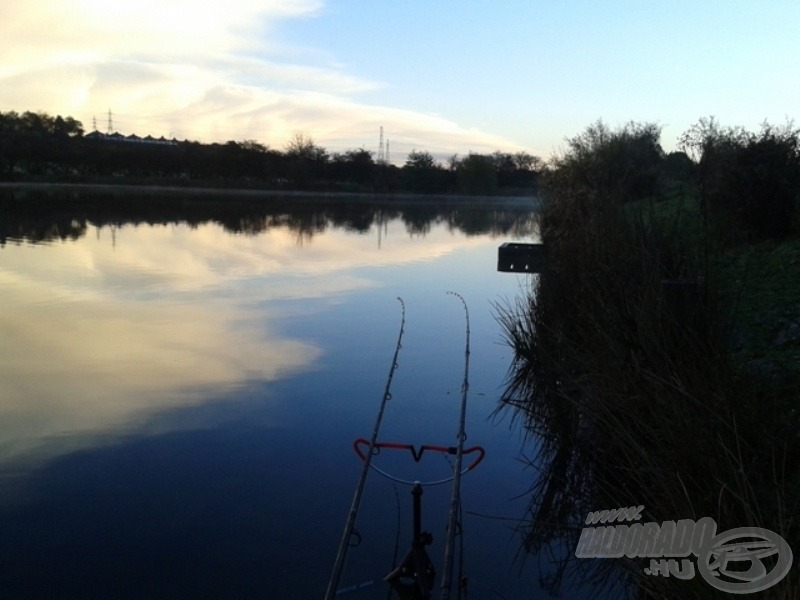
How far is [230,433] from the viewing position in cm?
770

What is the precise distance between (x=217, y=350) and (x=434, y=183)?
9177cm

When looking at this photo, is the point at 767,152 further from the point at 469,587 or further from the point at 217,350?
the point at 469,587

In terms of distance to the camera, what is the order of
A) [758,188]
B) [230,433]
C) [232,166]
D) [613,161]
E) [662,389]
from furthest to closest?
[232,166]
[613,161]
[758,188]
[230,433]
[662,389]

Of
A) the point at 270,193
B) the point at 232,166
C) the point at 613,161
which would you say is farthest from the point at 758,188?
the point at 232,166

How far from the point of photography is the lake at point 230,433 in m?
5.30

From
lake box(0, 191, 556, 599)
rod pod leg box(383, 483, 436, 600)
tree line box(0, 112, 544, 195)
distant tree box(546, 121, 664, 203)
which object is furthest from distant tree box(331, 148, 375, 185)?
rod pod leg box(383, 483, 436, 600)

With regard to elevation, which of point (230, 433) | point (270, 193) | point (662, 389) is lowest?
point (230, 433)

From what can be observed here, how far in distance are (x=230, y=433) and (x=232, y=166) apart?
88.4m

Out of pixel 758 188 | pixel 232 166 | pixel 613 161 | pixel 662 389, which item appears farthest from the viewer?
pixel 232 166

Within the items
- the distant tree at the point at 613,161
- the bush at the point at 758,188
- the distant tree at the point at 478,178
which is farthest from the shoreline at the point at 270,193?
the bush at the point at 758,188

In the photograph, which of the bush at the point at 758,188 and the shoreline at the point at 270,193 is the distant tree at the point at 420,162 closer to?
the shoreline at the point at 270,193

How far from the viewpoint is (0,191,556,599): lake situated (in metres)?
5.30

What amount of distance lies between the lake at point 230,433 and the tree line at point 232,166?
65.9 m

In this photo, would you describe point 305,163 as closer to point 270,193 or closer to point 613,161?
point 270,193
